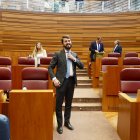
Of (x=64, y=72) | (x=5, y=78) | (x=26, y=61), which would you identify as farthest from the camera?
(x=26, y=61)

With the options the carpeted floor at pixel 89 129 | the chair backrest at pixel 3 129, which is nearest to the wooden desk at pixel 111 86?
the carpeted floor at pixel 89 129

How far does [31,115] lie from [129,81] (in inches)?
74.5

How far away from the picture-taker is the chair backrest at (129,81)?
13.8 ft

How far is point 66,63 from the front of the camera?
3.65m

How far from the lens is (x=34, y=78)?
418 cm

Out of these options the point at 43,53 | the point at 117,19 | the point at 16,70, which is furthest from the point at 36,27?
the point at 16,70

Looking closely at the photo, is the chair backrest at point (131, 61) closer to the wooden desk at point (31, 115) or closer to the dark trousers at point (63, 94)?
the dark trousers at point (63, 94)

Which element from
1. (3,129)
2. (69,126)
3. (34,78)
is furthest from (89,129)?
(3,129)

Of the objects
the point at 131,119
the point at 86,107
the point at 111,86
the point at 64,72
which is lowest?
the point at 86,107

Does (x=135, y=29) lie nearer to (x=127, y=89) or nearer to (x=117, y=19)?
(x=117, y=19)

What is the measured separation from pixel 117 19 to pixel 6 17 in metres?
3.83

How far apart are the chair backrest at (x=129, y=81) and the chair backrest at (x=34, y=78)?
1072 mm

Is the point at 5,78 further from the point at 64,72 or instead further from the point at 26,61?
the point at 26,61

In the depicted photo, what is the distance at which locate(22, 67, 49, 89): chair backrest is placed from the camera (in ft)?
13.6
